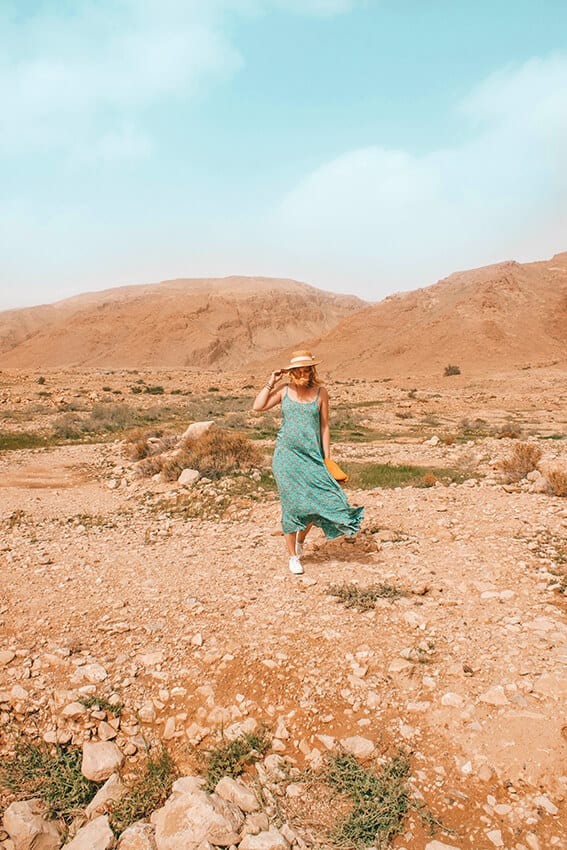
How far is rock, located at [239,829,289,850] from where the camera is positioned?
2.42m

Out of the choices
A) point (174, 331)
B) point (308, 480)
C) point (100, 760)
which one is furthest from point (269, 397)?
point (174, 331)

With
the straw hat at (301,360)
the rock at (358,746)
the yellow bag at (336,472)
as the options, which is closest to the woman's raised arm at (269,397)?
A: the straw hat at (301,360)

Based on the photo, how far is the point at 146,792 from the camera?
2807mm

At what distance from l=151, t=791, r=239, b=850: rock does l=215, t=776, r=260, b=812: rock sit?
0.41ft

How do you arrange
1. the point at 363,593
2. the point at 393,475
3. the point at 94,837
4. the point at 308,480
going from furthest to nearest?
the point at 393,475
the point at 308,480
the point at 363,593
the point at 94,837

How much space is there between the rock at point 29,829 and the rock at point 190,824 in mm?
506

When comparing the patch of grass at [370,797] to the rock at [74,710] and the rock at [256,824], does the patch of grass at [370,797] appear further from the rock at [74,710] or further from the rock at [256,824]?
the rock at [74,710]

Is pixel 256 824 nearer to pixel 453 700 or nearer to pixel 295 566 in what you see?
pixel 453 700

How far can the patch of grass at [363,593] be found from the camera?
14.6ft

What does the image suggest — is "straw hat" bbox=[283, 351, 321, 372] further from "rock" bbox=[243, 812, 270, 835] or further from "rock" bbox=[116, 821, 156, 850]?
"rock" bbox=[116, 821, 156, 850]

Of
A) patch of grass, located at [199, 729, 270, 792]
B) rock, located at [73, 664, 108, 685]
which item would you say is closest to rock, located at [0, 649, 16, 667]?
rock, located at [73, 664, 108, 685]

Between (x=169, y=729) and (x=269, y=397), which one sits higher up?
(x=269, y=397)

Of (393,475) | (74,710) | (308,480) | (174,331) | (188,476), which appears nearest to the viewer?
(74,710)

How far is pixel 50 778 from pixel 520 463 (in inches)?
317
